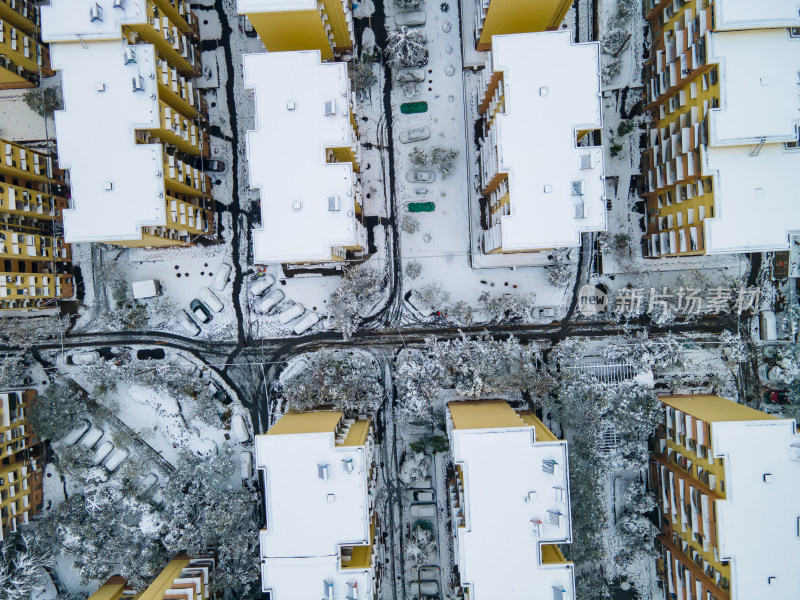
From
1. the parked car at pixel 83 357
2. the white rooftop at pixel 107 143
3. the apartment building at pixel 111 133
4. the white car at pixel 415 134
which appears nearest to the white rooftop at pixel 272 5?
the apartment building at pixel 111 133

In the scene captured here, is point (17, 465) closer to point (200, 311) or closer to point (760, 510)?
point (200, 311)

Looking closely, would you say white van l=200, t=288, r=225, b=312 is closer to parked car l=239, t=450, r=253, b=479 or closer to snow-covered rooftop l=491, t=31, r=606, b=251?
parked car l=239, t=450, r=253, b=479

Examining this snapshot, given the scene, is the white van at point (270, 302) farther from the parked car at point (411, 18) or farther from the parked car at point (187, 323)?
the parked car at point (411, 18)

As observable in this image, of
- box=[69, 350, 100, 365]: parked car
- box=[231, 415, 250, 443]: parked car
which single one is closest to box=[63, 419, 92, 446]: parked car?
box=[69, 350, 100, 365]: parked car

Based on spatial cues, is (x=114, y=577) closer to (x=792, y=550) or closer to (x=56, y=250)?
(x=56, y=250)

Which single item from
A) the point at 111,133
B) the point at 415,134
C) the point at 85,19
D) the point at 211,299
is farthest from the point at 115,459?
the point at 415,134

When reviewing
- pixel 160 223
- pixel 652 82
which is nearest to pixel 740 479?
pixel 652 82
